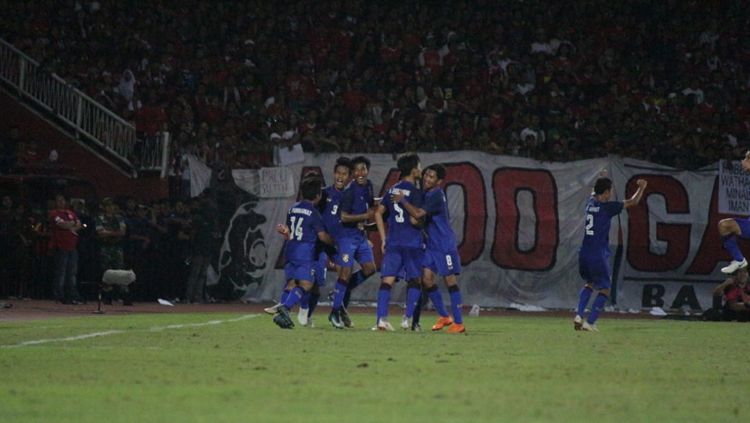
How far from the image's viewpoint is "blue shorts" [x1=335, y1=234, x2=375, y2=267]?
20.0 meters

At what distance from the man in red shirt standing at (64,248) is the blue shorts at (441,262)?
982 centimetres

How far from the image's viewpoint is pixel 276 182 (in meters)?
29.5

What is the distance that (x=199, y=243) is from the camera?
2889 centimetres

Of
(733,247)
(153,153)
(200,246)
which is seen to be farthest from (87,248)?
(733,247)

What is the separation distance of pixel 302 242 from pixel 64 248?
927cm

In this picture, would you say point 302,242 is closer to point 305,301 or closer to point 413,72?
point 305,301

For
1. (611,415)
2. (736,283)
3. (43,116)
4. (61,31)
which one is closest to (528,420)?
(611,415)

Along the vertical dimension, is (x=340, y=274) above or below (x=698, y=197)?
below

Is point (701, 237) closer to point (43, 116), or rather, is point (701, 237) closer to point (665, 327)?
point (665, 327)

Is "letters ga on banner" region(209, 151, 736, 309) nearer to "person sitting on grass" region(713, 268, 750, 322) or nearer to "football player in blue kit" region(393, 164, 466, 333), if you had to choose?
"person sitting on grass" region(713, 268, 750, 322)

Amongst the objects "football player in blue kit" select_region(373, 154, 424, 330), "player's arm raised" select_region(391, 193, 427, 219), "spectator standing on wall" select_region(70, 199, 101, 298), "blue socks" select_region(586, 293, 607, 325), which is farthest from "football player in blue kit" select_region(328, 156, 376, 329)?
"spectator standing on wall" select_region(70, 199, 101, 298)

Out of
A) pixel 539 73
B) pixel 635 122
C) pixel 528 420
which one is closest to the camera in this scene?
pixel 528 420

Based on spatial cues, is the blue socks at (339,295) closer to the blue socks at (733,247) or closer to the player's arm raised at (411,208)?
the player's arm raised at (411,208)

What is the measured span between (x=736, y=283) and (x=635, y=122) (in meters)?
6.91
